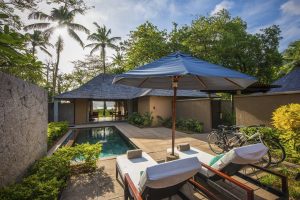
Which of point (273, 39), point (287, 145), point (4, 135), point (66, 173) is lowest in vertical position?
point (66, 173)

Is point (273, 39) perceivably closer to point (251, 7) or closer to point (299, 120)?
point (251, 7)

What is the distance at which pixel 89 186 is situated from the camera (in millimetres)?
4301

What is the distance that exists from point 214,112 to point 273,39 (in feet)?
39.9

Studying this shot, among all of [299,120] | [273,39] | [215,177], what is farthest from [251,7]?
[273,39]

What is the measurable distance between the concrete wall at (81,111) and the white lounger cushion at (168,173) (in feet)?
56.8

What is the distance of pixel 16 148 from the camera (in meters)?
3.77

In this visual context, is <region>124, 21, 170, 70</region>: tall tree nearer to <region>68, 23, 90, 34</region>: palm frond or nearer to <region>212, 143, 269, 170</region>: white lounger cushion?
<region>68, 23, 90, 34</region>: palm frond

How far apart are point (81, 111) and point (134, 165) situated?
15.6 m

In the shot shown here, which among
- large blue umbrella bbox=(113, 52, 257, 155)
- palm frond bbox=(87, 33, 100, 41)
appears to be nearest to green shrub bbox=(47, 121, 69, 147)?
large blue umbrella bbox=(113, 52, 257, 155)

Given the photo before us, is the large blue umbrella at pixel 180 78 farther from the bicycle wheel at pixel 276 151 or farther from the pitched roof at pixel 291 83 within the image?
the pitched roof at pixel 291 83

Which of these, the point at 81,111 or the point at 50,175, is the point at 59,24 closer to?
the point at 81,111

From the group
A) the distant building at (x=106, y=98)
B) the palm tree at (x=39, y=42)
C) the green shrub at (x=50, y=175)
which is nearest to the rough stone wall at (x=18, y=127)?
the green shrub at (x=50, y=175)

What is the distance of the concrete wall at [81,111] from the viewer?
60.0 feet

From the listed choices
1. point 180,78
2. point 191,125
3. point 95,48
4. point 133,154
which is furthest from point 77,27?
point 133,154
